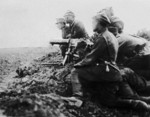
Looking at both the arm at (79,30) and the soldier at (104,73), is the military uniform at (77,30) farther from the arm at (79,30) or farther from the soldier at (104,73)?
the soldier at (104,73)

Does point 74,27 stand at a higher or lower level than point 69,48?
higher

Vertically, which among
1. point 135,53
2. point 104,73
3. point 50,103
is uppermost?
point 135,53

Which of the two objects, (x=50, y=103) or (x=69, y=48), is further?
(x=69, y=48)

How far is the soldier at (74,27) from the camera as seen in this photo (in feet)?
35.4

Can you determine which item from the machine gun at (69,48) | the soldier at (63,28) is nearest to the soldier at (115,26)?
the machine gun at (69,48)

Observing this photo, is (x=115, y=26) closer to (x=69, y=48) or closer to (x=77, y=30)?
(x=69, y=48)

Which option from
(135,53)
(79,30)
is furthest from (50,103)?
(79,30)

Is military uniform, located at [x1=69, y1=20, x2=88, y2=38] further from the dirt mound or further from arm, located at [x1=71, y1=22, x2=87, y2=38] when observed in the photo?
the dirt mound

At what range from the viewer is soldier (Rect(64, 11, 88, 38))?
10.8m

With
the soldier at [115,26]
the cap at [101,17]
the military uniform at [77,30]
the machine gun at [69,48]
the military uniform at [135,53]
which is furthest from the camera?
Result: the military uniform at [77,30]

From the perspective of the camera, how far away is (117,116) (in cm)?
655

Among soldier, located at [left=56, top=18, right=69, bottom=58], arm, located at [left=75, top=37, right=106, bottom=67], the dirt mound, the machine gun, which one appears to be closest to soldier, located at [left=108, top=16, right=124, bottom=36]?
arm, located at [left=75, top=37, right=106, bottom=67]

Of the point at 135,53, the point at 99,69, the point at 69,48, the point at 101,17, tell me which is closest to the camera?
the point at 99,69

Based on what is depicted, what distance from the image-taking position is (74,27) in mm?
10828
